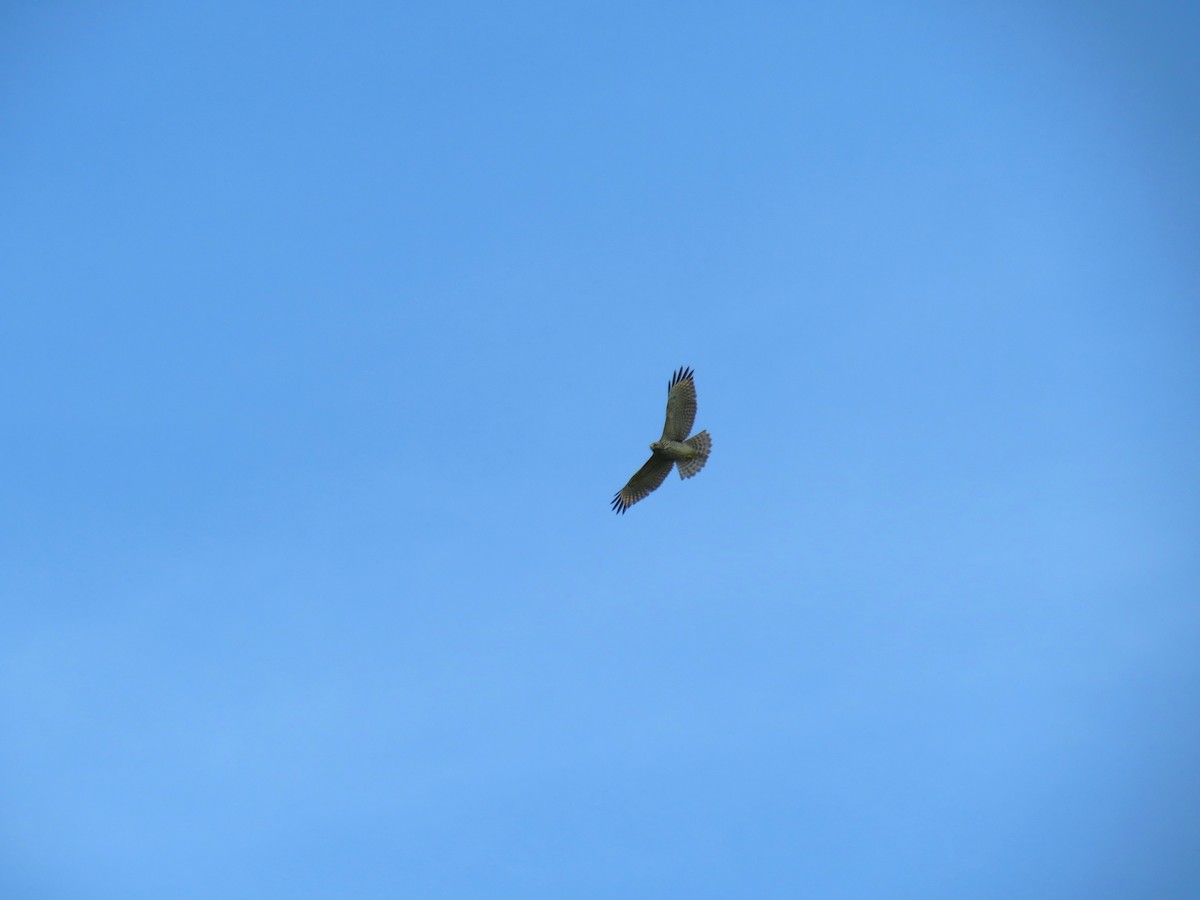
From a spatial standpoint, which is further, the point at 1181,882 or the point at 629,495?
the point at 1181,882

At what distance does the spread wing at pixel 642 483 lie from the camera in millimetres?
38281

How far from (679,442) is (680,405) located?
109 cm

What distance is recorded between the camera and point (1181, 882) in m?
83.6

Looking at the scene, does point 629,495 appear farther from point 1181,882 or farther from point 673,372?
point 1181,882

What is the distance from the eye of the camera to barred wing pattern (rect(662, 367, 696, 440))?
122ft

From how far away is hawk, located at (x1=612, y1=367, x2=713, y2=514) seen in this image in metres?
37.3

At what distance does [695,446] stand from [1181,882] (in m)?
63.7

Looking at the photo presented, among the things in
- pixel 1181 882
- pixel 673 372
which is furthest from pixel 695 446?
pixel 1181 882

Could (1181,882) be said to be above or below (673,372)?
above

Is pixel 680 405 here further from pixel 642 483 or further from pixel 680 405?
pixel 642 483

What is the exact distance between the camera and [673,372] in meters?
37.6

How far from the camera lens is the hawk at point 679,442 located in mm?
37344

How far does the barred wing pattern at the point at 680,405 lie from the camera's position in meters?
37.3

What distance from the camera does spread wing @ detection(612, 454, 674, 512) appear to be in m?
38.3
